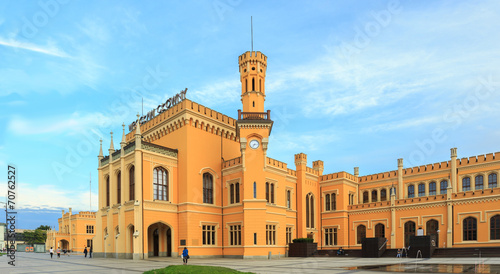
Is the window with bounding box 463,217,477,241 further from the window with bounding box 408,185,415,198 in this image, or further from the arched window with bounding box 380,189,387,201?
the arched window with bounding box 380,189,387,201

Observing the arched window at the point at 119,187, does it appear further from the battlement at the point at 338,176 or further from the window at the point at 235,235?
the battlement at the point at 338,176

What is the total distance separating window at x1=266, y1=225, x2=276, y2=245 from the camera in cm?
4235

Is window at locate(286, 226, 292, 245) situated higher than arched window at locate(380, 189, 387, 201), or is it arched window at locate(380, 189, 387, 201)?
arched window at locate(380, 189, 387, 201)

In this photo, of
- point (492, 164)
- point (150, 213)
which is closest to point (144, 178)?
point (150, 213)

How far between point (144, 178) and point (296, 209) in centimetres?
2163

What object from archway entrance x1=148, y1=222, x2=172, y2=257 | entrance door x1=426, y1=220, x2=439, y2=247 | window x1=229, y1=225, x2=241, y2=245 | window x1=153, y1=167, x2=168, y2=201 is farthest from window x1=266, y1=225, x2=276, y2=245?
entrance door x1=426, y1=220, x2=439, y2=247

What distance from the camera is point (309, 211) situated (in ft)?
176

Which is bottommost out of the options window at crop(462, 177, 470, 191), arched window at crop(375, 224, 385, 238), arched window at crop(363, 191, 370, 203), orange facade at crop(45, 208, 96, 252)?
orange facade at crop(45, 208, 96, 252)

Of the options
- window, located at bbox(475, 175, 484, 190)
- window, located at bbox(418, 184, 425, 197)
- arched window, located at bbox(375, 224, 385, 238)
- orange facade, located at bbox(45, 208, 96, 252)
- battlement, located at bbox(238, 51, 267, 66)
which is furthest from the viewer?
orange facade, located at bbox(45, 208, 96, 252)

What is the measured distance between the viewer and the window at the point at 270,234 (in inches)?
1667

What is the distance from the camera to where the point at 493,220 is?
41500 millimetres

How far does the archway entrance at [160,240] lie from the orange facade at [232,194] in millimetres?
112

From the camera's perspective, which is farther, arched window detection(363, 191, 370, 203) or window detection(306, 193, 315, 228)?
arched window detection(363, 191, 370, 203)

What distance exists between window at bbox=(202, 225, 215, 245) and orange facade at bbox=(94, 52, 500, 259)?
0.36 ft
